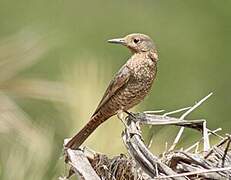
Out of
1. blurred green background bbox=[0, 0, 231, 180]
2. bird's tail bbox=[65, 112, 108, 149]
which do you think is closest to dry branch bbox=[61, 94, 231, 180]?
bird's tail bbox=[65, 112, 108, 149]

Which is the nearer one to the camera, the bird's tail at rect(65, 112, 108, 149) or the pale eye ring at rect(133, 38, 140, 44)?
the bird's tail at rect(65, 112, 108, 149)

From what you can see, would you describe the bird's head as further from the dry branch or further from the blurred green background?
the dry branch

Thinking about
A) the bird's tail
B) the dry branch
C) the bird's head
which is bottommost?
the dry branch

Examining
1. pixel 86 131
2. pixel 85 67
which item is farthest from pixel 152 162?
pixel 85 67

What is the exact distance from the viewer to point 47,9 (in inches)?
155

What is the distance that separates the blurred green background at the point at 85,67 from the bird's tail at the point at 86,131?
0.07 feet

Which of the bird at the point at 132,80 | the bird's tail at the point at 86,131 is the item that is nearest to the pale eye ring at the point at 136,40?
Result: the bird at the point at 132,80

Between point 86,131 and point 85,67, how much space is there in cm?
28

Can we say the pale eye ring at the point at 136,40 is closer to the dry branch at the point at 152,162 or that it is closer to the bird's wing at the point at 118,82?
the bird's wing at the point at 118,82

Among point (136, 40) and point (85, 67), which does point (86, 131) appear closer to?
point (136, 40)

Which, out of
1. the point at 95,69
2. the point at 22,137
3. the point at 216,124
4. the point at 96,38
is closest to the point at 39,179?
the point at 22,137

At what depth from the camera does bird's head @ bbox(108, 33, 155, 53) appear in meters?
1.25

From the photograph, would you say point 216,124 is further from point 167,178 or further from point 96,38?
point 167,178

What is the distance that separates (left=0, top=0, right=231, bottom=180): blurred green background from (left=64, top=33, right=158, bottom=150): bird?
0.03 m
